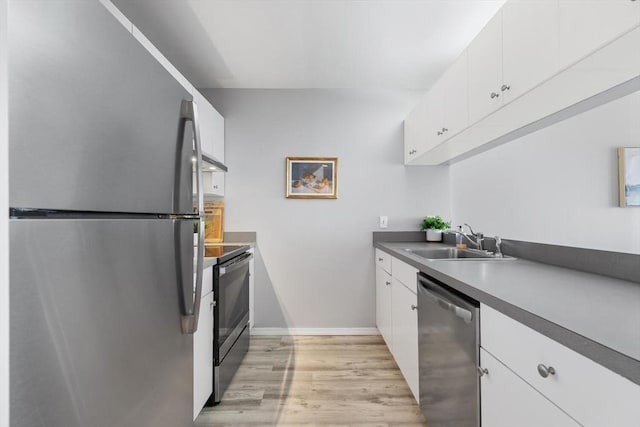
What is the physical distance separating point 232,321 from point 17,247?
1823 mm

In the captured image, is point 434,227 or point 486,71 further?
point 434,227

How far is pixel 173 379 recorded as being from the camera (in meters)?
1.10

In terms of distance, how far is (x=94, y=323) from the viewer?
708 millimetres

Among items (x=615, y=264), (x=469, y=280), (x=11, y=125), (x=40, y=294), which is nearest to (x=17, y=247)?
(x=40, y=294)

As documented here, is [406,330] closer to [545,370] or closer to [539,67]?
[545,370]

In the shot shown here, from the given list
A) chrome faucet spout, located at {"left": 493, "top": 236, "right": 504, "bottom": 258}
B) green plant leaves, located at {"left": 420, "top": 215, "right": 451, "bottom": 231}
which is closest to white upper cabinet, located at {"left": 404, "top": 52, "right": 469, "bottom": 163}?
green plant leaves, located at {"left": 420, "top": 215, "right": 451, "bottom": 231}

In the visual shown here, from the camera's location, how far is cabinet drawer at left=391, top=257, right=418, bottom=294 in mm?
1843

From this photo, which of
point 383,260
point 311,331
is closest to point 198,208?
point 383,260

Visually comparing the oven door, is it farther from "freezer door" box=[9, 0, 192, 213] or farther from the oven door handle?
"freezer door" box=[9, 0, 192, 213]

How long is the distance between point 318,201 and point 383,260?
859mm

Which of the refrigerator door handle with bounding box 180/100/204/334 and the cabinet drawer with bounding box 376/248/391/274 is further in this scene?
the cabinet drawer with bounding box 376/248/391/274

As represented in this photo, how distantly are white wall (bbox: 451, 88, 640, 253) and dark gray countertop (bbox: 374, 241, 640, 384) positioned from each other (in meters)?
0.20

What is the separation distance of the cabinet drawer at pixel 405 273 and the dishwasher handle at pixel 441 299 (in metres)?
0.12

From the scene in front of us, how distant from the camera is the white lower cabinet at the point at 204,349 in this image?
166 centimetres
